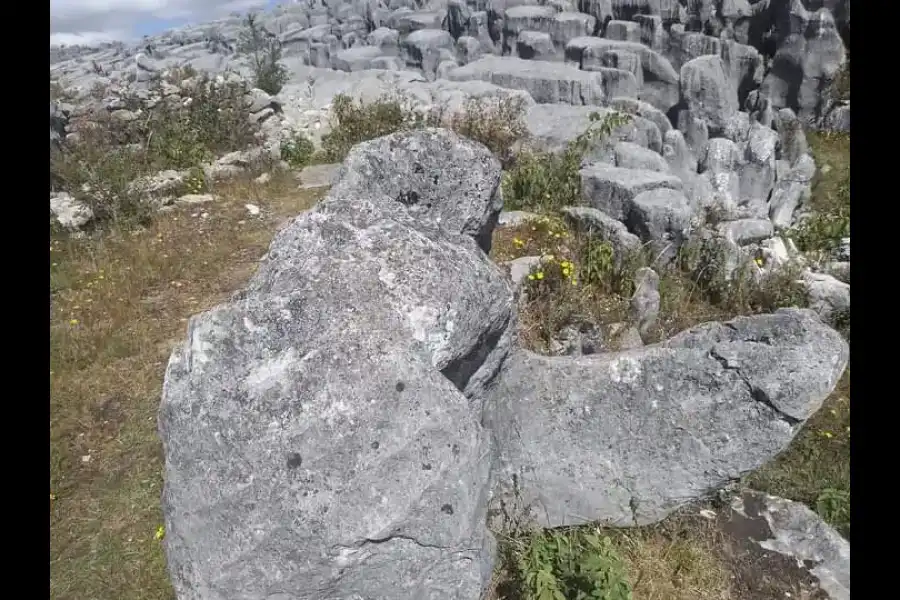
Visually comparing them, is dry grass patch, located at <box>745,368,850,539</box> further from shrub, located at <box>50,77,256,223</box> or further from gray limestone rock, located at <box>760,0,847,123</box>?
gray limestone rock, located at <box>760,0,847,123</box>

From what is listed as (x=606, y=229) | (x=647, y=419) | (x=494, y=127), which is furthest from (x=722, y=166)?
(x=647, y=419)

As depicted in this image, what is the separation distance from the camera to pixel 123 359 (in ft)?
14.5

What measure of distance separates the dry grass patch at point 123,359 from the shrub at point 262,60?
5000 millimetres

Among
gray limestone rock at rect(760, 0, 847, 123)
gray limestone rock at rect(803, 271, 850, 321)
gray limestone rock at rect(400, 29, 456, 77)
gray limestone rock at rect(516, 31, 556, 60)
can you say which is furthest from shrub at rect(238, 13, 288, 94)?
gray limestone rock at rect(760, 0, 847, 123)

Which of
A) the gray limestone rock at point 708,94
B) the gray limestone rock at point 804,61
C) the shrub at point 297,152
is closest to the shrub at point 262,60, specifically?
the shrub at point 297,152

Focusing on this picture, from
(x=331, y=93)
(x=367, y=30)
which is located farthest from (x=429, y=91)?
(x=367, y=30)

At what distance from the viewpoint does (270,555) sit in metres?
1.61

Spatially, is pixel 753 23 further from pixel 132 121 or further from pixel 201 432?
pixel 201 432

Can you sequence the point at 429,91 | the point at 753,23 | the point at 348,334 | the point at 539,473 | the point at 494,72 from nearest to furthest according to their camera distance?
1. the point at 348,334
2. the point at 539,473
3. the point at 429,91
4. the point at 494,72
5. the point at 753,23

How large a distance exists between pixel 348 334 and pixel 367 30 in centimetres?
1823

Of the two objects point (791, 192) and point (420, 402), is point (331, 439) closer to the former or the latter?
point (420, 402)

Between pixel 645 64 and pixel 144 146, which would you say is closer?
pixel 144 146

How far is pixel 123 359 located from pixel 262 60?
9632mm

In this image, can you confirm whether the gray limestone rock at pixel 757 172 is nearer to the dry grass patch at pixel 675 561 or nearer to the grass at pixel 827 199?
the grass at pixel 827 199
